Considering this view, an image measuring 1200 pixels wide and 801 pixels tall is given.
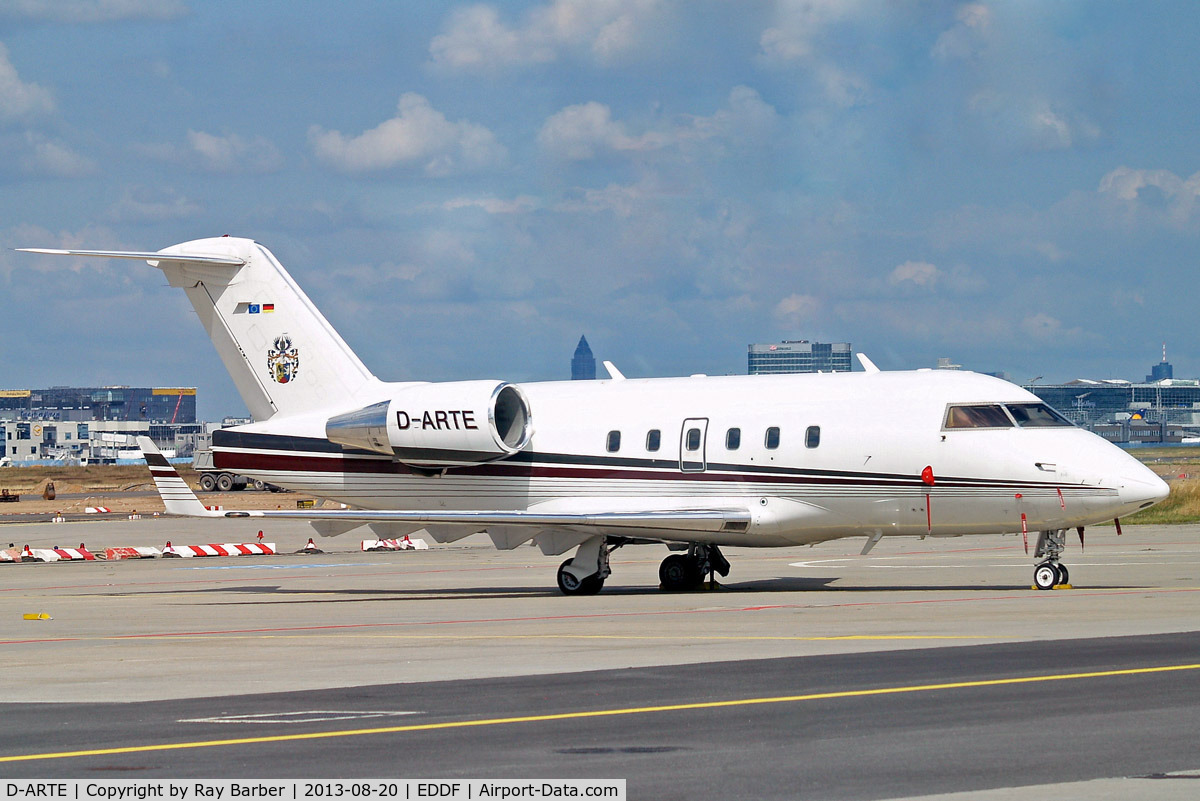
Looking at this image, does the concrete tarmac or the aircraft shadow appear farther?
the aircraft shadow

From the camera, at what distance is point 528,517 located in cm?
2597

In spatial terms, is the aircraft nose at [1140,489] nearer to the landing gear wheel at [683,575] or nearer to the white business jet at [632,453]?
the white business jet at [632,453]

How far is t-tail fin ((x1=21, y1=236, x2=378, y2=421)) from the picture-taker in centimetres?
2920

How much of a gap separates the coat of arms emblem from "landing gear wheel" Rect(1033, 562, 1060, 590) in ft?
46.9

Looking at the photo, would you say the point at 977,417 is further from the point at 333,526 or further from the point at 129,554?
the point at 129,554

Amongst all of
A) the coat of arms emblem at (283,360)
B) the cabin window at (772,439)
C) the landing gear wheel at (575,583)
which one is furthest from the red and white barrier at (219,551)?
the cabin window at (772,439)

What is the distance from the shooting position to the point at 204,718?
12664mm

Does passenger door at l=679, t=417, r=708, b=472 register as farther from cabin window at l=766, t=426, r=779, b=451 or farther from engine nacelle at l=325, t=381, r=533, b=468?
engine nacelle at l=325, t=381, r=533, b=468

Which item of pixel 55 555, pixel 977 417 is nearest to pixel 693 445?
pixel 977 417

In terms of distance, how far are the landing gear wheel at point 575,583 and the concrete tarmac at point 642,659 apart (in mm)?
358

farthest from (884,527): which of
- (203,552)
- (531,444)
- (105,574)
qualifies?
(203,552)

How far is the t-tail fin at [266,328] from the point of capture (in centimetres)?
2920

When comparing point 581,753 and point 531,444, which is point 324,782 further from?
point 531,444


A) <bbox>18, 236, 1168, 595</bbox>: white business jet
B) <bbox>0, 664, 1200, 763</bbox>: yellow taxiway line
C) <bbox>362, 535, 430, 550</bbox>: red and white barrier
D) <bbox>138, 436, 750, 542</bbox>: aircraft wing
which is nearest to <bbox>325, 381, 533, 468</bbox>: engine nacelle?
<bbox>18, 236, 1168, 595</bbox>: white business jet
